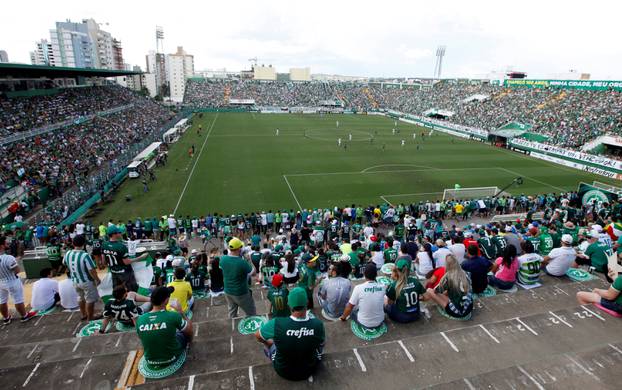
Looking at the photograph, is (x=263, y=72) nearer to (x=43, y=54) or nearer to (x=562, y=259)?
(x=43, y=54)

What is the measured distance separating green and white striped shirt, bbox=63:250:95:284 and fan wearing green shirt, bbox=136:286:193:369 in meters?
3.47

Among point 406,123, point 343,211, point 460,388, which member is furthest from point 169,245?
point 406,123

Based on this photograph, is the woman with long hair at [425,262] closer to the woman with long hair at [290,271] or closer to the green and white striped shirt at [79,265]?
the woman with long hair at [290,271]

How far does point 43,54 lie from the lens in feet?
464

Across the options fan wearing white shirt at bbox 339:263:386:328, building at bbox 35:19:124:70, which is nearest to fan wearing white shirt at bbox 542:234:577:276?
fan wearing white shirt at bbox 339:263:386:328

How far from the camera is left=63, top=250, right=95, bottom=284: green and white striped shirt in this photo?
702 centimetres

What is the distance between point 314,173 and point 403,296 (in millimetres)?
27387

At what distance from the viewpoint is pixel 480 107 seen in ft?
213

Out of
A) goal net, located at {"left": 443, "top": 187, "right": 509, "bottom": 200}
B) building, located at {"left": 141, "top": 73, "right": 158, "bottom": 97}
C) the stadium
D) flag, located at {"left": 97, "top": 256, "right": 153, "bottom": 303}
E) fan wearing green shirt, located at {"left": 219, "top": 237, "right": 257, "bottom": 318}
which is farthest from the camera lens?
building, located at {"left": 141, "top": 73, "right": 158, "bottom": 97}

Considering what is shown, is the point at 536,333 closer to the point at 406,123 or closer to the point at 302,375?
Answer: the point at 302,375

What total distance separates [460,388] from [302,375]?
6.22 ft

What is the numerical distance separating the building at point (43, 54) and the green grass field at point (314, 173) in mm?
112661

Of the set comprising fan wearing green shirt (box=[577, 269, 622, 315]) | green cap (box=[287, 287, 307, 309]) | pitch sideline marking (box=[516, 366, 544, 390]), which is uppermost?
green cap (box=[287, 287, 307, 309])

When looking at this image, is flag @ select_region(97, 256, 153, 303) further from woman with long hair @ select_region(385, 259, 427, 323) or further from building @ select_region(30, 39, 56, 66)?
building @ select_region(30, 39, 56, 66)
